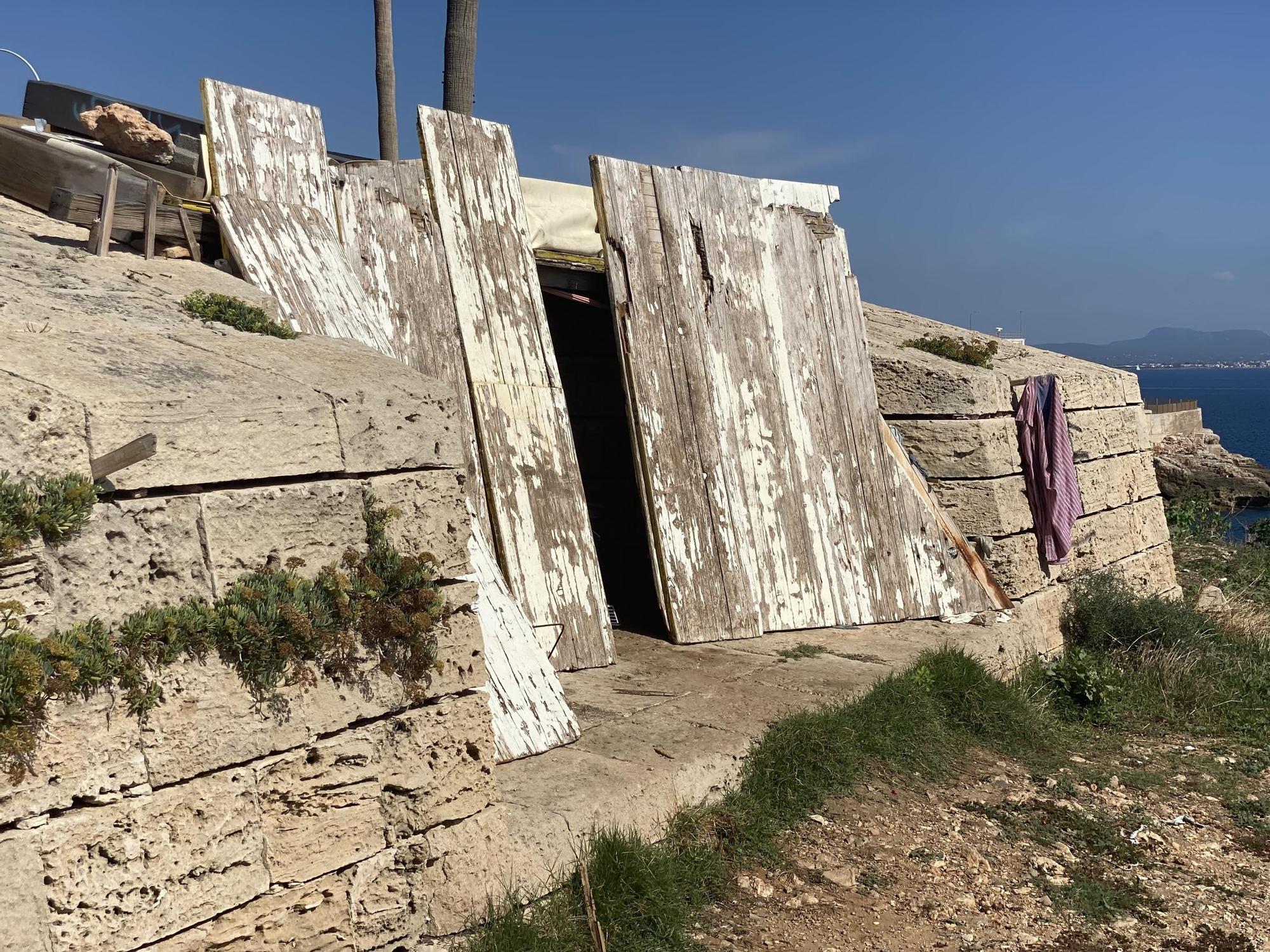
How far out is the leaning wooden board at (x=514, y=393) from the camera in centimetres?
558

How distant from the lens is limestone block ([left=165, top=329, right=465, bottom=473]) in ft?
10.1

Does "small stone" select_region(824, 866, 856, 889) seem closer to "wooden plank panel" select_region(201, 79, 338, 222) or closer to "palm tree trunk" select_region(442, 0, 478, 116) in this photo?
"wooden plank panel" select_region(201, 79, 338, 222)

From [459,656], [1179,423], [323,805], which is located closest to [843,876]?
[459,656]

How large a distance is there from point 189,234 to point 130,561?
2.48m

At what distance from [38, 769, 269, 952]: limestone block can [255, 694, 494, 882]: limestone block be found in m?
0.08

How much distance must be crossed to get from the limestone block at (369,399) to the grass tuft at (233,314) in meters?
0.14

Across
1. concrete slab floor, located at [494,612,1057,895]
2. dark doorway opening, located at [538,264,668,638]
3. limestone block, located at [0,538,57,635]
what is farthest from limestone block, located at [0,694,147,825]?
dark doorway opening, located at [538,264,668,638]

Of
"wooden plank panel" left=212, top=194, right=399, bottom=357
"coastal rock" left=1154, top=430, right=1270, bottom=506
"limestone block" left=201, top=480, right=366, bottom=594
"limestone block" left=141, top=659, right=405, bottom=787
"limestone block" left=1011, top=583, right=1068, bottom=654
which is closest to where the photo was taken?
"limestone block" left=141, top=659, right=405, bottom=787

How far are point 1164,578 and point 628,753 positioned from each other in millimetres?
6543

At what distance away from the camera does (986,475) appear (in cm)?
707

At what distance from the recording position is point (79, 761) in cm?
240

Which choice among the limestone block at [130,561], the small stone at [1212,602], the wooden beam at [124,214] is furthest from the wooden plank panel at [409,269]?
the small stone at [1212,602]

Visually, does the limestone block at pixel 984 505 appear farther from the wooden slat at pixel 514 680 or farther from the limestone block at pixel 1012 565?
the wooden slat at pixel 514 680

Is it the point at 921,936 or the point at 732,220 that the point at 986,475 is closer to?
the point at 732,220
